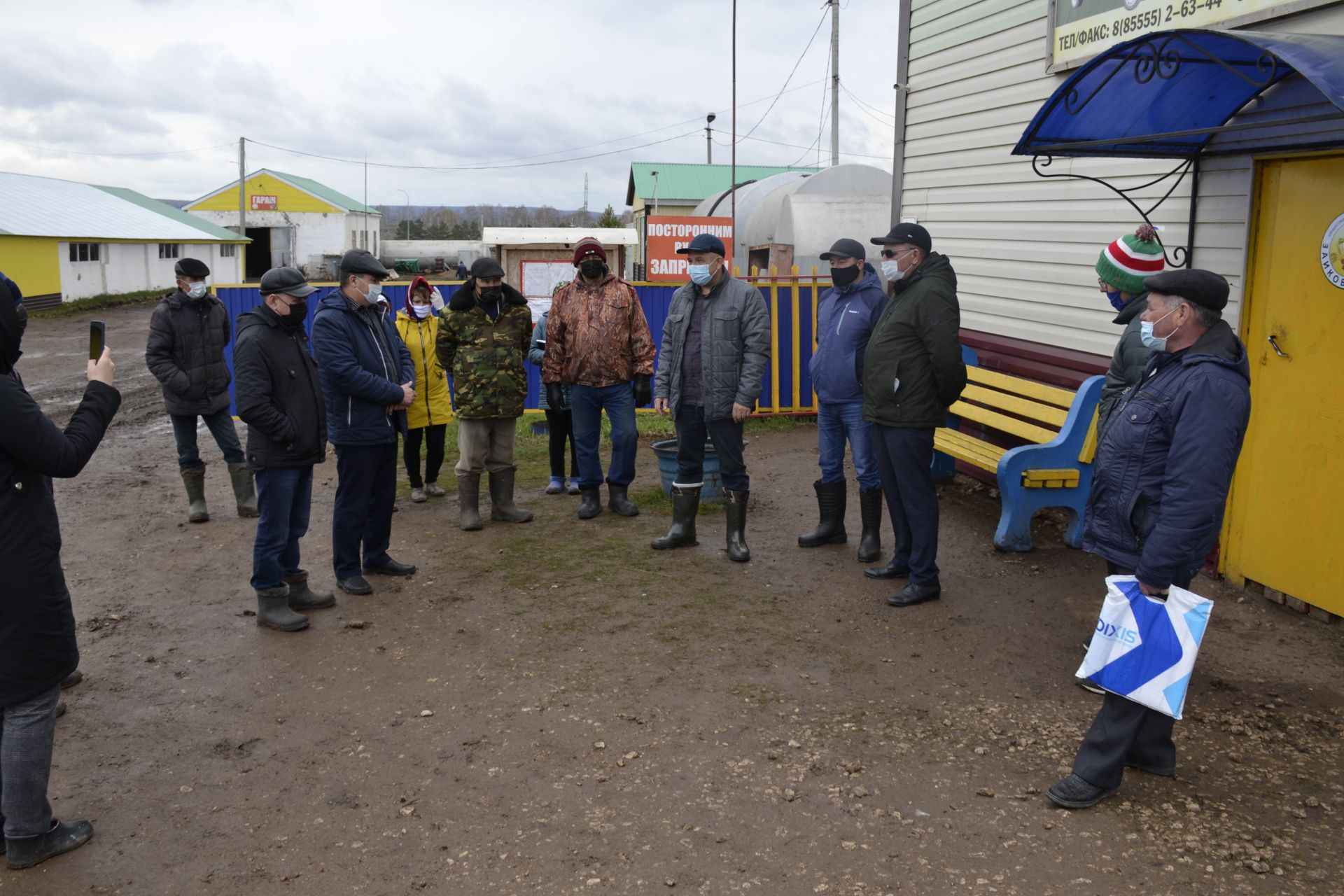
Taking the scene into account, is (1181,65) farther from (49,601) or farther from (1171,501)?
(49,601)

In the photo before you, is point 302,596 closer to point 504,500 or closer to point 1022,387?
point 504,500

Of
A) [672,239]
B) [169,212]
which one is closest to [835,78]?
[672,239]

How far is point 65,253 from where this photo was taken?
107 feet

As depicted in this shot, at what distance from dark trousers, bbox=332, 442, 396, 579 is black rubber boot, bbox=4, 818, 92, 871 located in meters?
2.59

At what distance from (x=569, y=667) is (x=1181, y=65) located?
14.5 ft

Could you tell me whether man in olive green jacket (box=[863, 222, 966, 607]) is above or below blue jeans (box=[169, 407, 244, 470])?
above

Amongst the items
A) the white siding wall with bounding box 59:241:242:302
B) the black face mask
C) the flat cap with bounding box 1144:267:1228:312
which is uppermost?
the white siding wall with bounding box 59:241:242:302

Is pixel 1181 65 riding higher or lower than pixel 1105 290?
higher

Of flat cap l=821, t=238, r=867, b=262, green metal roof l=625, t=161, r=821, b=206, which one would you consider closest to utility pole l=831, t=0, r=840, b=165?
green metal roof l=625, t=161, r=821, b=206

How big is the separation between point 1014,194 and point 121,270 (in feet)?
120

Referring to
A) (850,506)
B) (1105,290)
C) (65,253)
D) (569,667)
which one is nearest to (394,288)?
(850,506)

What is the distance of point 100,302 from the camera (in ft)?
111

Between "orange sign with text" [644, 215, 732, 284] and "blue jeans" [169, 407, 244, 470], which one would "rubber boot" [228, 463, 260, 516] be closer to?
"blue jeans" [169, 407, 244, 470]

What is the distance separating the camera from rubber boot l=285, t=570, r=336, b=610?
575 centimetres
